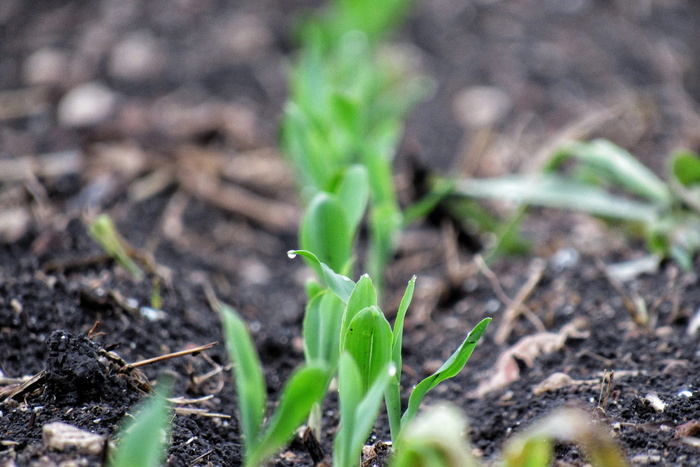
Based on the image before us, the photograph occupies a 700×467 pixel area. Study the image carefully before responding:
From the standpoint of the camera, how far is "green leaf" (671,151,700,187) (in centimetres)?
141

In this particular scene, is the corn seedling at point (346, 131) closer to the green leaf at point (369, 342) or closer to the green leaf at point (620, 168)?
the green leaf at point (369, 342)

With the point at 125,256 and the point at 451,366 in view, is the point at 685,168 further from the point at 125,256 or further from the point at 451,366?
the point at 125,256

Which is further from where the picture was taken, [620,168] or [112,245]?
[620,168]

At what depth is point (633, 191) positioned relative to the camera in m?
1.49

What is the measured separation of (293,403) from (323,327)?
0.24m

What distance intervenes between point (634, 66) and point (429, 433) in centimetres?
249

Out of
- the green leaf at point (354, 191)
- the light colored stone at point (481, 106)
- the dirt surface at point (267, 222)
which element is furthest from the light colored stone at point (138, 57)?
the green leaf at point (354, 191)

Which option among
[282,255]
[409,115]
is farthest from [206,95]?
[282,255]

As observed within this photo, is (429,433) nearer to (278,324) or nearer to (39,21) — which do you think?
(278,324)

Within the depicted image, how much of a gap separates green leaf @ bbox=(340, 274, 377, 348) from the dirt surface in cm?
27

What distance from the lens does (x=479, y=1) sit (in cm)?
317

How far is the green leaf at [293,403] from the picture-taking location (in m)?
0.69

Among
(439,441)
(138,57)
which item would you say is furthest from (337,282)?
(138,57)

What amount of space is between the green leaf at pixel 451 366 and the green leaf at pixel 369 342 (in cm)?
6
